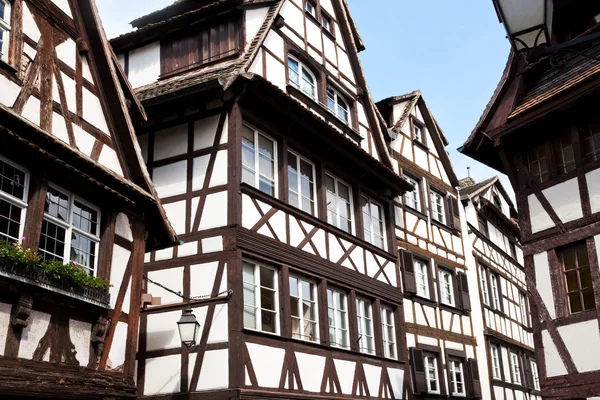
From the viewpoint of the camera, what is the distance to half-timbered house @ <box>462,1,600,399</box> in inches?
496

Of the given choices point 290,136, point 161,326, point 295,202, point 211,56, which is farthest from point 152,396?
point 211,56

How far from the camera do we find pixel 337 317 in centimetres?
1633

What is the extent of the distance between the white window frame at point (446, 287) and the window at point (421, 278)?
86cm

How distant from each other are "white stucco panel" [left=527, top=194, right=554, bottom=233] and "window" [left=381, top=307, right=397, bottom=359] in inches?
212

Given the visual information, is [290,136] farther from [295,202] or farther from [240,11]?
[240,11]

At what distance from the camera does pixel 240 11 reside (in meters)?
16.1

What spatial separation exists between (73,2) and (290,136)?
6214 mm

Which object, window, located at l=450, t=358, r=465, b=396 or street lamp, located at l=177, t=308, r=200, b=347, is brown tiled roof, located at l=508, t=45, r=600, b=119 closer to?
street lamp, located at l=177, t=308, r=200, b=347

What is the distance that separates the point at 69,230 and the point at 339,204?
889cm

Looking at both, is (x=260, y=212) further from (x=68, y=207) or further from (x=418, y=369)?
(x=418, y=369)

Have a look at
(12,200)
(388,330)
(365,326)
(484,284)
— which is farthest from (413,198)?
(12,200)

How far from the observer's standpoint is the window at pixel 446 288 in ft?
73.2

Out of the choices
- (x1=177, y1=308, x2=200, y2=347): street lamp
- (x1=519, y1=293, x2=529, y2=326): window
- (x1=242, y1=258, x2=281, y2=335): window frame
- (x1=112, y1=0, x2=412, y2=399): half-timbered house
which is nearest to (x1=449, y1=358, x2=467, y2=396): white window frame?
(x1=112, y1=0, x2=412, y2=399): half-timbered house

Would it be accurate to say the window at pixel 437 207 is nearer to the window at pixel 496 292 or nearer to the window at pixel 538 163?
the window at pixel 496 292
